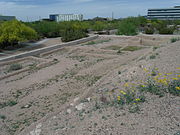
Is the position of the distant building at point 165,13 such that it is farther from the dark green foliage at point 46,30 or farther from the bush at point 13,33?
the bush at point 13,33

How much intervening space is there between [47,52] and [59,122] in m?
10.6

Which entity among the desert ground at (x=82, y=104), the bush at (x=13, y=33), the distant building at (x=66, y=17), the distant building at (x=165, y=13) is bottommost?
the desert ground at (x=82, y=104)

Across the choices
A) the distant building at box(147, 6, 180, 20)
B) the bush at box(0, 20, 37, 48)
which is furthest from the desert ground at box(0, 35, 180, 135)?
the distant building at box(147, 6, 180, 20)

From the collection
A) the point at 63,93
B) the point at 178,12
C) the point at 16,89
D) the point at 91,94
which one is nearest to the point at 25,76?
the point at 16,89

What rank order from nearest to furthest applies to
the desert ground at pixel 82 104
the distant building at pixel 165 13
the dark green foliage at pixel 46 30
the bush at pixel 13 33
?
the desert ground at pixel 82 104 → the bush at pixel 13 33 → the dark green foliage at pixel 46 30 → the distant building at pixel 165 13

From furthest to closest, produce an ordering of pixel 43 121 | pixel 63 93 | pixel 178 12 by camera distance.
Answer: pixel 178 12, pixel 63 93, pixel 43 121

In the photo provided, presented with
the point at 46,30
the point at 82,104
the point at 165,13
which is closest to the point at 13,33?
the point at 46,30

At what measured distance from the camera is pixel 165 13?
82000 mm

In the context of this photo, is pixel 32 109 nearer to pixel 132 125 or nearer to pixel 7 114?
pixel 7 114

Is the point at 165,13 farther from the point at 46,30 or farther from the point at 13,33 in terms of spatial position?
the point at 13,33

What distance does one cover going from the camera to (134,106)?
11.0 feet

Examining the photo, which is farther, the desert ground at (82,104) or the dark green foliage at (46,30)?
the dark green foliage at (46,30)

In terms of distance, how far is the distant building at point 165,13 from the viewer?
7897 centimetres

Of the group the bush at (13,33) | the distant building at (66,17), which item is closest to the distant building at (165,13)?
the distant building at (66,17)
